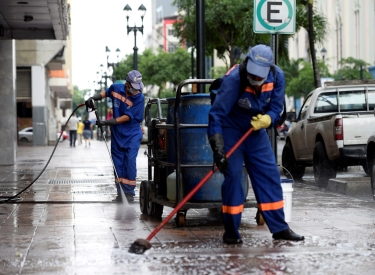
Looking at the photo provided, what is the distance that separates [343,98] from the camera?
17.0 metres

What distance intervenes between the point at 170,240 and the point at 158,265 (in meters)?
1.30

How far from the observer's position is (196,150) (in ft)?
29.6

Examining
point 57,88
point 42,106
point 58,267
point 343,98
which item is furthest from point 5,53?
point 57,88

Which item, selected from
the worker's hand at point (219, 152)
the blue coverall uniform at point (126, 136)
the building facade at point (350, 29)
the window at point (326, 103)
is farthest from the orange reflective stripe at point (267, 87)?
the building facade at point (350, 29)

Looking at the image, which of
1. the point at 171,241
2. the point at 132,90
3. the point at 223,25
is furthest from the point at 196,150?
the point at 223,25

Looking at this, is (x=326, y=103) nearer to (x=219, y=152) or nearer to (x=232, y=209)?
(x=232, y=209)

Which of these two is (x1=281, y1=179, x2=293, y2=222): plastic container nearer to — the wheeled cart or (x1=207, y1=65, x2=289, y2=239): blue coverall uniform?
the wheeled cart

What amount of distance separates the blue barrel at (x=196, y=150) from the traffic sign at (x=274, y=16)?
2.19 m

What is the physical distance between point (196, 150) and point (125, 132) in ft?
11.0

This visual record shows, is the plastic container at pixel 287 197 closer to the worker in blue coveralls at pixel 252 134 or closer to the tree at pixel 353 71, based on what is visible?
the worker in blue coveralls at pixel 252 134

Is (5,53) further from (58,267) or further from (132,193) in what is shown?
(58,267)

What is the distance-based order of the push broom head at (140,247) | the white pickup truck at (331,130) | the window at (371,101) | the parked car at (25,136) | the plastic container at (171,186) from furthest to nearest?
the parked car at (25,136) < the window at (371,101) < the white pickup truck at (331,130) < the plastic container at (171,186) < the push broom head at (140,247)

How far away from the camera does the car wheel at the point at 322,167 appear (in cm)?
1562

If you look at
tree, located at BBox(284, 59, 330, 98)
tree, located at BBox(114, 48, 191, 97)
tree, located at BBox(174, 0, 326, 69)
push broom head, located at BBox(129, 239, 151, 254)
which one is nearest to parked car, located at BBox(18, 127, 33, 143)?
tree, located at BBox(284, 59, 330, 98)
